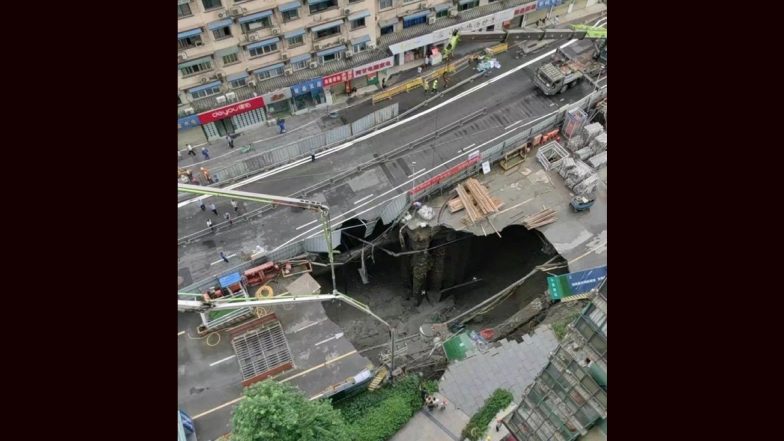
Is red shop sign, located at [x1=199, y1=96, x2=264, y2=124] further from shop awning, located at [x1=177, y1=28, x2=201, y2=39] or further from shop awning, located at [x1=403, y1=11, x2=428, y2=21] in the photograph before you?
shop awning, located at [x1=403, y1=11, x2=428, y2=21]

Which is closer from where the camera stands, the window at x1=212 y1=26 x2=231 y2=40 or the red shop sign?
the window at x1=212 y1=26 x2=231 y2=40

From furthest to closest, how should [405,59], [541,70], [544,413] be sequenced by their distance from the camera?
[405,59] < [541,70] < [544,413]

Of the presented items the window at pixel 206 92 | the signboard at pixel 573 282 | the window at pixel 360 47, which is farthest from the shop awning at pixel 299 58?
the signboard at pixel 573 282

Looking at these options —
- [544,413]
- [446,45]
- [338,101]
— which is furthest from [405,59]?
[544,413]

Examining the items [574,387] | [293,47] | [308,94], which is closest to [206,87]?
[293,47]

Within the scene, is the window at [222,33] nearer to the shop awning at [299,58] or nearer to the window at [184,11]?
the window at [184,11]

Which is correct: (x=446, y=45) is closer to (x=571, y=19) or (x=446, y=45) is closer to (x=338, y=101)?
(x=338, y=101)

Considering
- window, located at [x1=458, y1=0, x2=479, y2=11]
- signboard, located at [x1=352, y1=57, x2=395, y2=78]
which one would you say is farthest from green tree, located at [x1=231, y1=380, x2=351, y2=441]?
window, located at [x1=458, y1=0, x2=479, y2=11]
